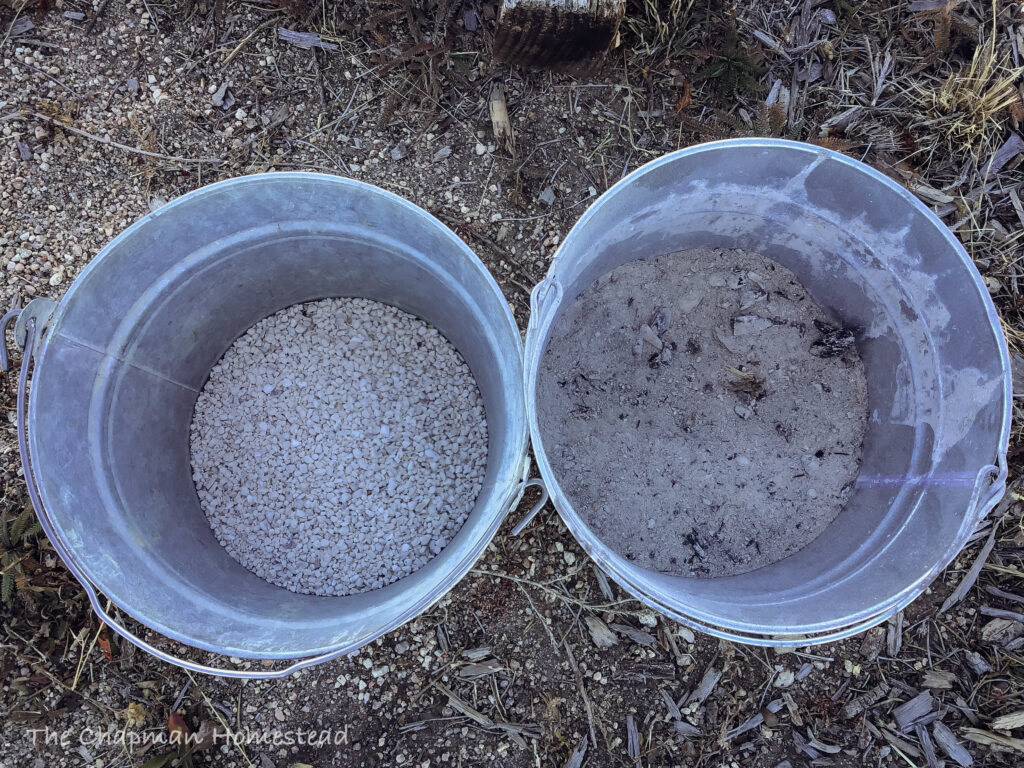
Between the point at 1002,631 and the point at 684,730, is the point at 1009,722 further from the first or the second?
the point at 684,730

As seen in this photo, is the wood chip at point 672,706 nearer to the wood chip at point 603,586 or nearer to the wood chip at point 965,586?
the wood chip at point 603,586

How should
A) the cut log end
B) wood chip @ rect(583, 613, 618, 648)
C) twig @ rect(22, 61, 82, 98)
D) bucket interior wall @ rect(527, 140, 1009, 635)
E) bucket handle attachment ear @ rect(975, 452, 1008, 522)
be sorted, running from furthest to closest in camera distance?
twig @ rect(22, 61, 82, 98) → wood chip @ rect(583, 613, 618, 648) → the cut log end → bucket interior wall @ rect(527, 140, 1009, 635) → bucket handle attachment ear @ rect(975, 452, 1008, 522)

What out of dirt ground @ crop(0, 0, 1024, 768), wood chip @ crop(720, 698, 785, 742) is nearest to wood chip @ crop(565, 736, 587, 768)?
dirt ground @ crop(0, 0, 1024, 768)

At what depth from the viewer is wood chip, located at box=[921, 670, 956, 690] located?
78.3 inches

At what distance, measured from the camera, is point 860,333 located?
194 centimetres

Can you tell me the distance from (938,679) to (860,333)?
1112 mm

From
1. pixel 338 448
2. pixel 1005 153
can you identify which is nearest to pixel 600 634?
pixel 338 448

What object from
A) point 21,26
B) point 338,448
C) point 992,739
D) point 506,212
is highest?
point 21,26

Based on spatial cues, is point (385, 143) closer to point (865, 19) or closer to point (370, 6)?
point (370, 6)

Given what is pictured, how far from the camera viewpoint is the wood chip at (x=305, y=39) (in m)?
2.10

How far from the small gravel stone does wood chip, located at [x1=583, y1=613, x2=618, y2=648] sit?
51cm

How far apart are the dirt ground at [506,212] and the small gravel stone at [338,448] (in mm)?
251

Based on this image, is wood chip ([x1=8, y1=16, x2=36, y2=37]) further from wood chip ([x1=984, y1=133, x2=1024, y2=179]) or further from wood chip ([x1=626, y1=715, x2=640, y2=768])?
wood chip ([x1=984, y1=133, x2=1024, y2=179])

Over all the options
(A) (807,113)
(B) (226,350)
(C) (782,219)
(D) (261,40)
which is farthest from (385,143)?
(A) (807,113)
